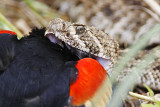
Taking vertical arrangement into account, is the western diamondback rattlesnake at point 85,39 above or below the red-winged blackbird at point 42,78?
above

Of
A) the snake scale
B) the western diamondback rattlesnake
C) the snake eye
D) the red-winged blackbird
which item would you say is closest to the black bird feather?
the red-winged blackbird

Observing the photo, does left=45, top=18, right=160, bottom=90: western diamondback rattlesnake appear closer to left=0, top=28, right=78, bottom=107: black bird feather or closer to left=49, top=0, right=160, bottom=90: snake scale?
left=0, top=28, right=78, bottom=107: black bird feather

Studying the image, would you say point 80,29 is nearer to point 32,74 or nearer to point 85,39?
point 85,39

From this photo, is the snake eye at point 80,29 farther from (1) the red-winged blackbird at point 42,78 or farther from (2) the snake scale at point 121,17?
(2) the snake scale at point 121,17

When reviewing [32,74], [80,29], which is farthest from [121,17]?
[32,74]

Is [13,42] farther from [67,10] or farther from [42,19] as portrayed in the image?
[67,10]

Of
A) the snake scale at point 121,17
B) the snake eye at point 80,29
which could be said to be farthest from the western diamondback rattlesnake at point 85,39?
the snake scale at point 121,17

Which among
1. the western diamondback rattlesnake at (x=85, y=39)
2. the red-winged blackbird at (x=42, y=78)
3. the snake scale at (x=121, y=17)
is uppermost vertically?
the snake scale at (x=121, y=17)

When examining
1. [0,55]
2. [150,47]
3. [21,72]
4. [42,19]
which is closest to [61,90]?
[21,72]

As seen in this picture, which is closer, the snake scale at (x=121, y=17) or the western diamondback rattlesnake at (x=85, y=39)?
the western diamondback rattlesnake at (x=85, y=39)

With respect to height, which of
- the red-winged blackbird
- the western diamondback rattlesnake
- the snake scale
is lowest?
the red-winged blackbird

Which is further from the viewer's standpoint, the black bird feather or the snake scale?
the snake scale

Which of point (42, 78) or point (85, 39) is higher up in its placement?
point (85, 39)
